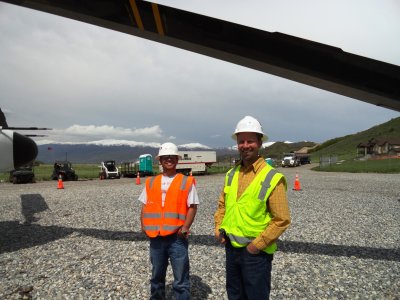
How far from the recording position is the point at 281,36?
434 cm

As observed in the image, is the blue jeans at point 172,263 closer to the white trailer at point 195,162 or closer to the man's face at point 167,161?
the man's face at point 167,161

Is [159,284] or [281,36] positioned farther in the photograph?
[281,36]

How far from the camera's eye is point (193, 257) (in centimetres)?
634

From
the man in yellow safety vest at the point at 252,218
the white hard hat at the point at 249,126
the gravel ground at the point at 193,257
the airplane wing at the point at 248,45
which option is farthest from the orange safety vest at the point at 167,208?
the airplane wing at the point at 248,45

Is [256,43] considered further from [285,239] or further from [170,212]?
[285,239]

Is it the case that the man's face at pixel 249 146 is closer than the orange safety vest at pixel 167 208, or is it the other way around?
the man's face at pixel 249 146

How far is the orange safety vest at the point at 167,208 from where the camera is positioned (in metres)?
3.86

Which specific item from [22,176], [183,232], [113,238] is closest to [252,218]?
[183,232]

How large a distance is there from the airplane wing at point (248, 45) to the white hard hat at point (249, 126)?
1.62 m

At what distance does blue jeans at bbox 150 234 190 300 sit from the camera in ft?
12.4

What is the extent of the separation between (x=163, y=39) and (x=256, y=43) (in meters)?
1.36

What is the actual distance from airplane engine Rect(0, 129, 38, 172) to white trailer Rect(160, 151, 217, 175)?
2949cm

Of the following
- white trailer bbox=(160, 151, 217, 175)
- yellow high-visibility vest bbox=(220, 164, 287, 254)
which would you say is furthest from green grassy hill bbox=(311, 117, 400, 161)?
yellow high-visibility vest bbox=(220, 164, 287, 254)

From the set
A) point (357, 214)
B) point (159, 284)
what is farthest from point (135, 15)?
point (357, 214)
